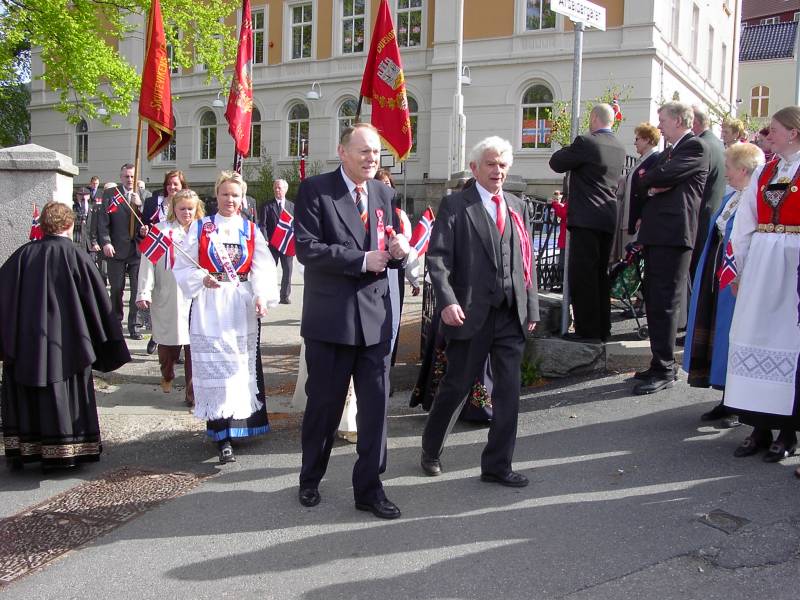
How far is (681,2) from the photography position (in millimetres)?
30125

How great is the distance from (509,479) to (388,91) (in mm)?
4145

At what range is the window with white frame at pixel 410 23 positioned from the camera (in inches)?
1230

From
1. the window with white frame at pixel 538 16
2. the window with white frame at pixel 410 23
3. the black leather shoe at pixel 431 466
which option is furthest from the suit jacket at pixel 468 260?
the window with white frame at pixel 410 23

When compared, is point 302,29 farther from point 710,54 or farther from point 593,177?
point 593,177

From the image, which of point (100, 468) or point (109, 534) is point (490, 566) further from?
point (100, 468)

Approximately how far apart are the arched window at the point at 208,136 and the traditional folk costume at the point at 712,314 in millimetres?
32174

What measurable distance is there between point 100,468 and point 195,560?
192 cm

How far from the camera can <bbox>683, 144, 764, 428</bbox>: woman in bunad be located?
5.49 m

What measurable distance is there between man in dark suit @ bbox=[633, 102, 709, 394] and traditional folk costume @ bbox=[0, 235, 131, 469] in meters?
4.06

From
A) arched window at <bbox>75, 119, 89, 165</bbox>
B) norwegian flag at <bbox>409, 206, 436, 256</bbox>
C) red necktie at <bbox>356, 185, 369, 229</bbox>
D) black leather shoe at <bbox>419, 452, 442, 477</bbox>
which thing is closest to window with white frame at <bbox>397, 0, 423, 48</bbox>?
arched window at <bbox>75, 119, 89, 165</bbox>

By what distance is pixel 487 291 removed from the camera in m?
4.71

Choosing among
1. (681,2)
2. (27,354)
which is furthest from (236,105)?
(681,2)

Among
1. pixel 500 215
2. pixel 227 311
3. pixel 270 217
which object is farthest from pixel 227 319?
pixel 270 217

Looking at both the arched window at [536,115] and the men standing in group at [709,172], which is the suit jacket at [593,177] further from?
the arched window at [536,115]
